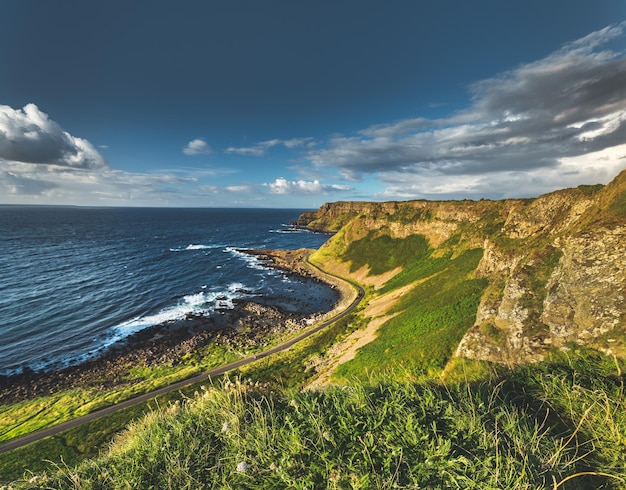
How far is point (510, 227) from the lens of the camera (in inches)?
1606

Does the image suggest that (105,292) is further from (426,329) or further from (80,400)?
(426,329)

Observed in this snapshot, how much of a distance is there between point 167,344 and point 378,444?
51420mm

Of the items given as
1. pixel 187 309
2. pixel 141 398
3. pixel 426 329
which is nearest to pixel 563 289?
pixel 426 329

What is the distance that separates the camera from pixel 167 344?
47.0 metres

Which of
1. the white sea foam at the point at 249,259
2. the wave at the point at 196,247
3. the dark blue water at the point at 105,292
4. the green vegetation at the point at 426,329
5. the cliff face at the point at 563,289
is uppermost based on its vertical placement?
the cliff face at the point at 563,289

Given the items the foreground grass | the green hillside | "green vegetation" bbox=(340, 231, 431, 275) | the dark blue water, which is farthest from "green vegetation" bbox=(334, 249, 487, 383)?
the dark blue water

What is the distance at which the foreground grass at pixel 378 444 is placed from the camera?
464 centimetres

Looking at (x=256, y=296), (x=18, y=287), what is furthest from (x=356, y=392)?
(x=18, y=287)

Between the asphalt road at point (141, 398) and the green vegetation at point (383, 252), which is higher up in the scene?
Answer: the green vegetation at point (383, 252)

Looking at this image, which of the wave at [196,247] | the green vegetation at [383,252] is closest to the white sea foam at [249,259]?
the wave at [196,247]

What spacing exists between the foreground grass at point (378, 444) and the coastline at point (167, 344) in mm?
39844

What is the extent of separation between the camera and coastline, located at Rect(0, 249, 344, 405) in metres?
36.7

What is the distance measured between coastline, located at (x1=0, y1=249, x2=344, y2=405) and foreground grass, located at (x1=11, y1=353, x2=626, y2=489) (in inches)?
1569

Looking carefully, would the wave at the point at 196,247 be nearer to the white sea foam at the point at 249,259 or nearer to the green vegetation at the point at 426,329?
the white sea foam at the point at 249,259
